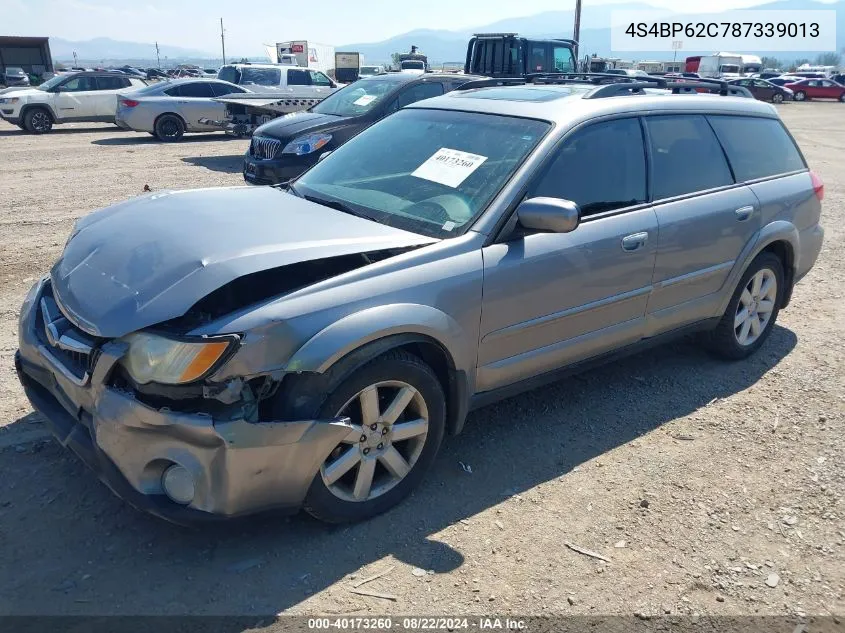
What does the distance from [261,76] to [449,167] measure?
16.6m

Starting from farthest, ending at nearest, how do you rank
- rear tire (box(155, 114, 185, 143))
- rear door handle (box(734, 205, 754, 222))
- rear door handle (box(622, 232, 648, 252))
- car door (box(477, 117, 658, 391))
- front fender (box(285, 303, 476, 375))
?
rear tire (box(155, 114, 185, 143)) < rear door handle (box(734, 205, 754, 222)) < rear door handle (box(622, 232, 648, 252)) < car door (box(477, 117, 658, 391)) < front fender (box(285, 303, 476, 375))

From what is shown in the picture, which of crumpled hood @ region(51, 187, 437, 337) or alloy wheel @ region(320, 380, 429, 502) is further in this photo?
alloy wheel @ region(320, 380, 429, 502)

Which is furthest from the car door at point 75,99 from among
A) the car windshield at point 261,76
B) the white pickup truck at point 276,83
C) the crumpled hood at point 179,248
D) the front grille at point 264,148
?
the crumpled hood at point 179,248

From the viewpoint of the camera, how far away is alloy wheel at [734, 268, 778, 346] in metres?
4.83

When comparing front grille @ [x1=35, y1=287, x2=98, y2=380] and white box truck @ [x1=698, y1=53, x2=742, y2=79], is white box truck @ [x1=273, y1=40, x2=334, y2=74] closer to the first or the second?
white box truck @ [x1=698, y1=53, x2=742, y2=79]

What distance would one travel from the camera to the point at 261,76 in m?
18.6

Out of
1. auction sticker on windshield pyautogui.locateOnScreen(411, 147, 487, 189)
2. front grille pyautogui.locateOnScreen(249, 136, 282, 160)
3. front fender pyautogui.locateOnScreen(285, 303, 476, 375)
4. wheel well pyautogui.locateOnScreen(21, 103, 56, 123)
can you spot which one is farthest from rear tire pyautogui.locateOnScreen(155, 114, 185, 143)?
front fender pyautogui.locateOnScreen(285, 303, 476, 375)

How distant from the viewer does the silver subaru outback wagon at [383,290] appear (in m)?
2.62

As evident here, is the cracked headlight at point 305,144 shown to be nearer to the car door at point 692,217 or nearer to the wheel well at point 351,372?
the car door at point 692,217

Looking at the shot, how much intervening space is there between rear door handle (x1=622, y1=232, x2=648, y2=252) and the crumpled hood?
47.6 inches

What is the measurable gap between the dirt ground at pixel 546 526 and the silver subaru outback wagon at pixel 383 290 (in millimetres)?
301

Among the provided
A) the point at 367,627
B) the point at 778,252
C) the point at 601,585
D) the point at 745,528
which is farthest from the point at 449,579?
the point at 778,252

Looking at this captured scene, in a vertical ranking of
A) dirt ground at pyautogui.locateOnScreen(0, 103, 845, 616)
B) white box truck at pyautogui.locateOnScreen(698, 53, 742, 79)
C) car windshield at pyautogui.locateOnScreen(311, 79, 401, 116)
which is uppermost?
white box truck at pyautogui.locateOnScreen(698, 53, 742, 79)

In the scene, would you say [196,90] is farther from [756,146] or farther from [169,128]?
[756,146]
